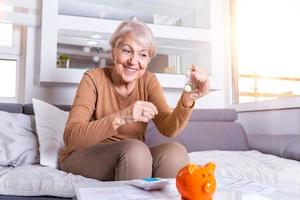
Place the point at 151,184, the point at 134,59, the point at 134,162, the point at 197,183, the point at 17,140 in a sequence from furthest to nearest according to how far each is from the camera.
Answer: the point at 17,140 → the point at 134,59 → the point at 134,162 → the point at 151,184 → the point at 197,183

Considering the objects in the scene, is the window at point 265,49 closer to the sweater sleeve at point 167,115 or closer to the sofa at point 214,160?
the sofa at point 214,160

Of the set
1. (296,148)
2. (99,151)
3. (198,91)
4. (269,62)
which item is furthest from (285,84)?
(99,151)

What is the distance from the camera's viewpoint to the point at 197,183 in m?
0.69

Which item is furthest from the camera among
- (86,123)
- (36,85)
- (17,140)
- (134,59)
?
(36,85)

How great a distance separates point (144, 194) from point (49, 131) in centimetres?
96

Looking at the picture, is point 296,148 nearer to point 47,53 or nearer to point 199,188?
point 199,188

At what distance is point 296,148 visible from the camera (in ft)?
5.38

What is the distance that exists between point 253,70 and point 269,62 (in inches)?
7.5

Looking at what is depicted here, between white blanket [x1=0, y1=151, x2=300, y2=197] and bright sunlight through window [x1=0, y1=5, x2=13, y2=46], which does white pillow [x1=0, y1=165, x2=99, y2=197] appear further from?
bright sunlight through window [x1=0, y1=5, x2=13, y2=46]

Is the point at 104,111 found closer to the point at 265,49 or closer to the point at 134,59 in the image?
the point at 134,59

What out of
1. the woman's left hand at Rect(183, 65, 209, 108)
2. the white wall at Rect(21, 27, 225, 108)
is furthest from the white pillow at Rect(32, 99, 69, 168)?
the woman's left hand at Rect(183, 65, 209, 108)

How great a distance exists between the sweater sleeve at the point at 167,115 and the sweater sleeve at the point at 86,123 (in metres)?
0.27

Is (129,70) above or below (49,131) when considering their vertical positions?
above

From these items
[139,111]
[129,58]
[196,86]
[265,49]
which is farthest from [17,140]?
[265,49]
